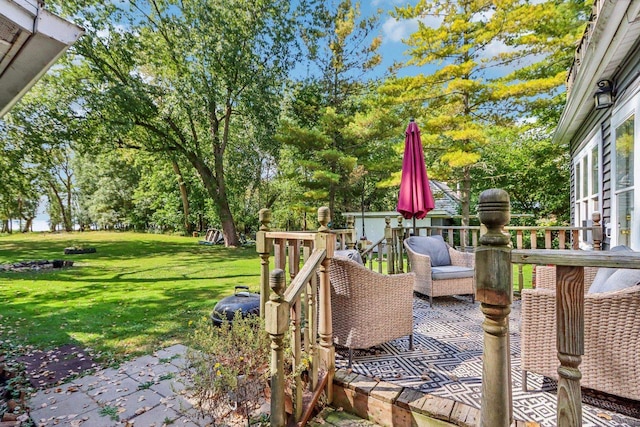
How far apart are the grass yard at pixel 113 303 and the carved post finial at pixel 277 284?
7.91 feet

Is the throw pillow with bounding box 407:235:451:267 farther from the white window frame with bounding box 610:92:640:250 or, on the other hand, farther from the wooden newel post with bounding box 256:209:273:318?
the wooden newel post with bounding box 256:209:273:318

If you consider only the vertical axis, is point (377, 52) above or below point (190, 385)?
above

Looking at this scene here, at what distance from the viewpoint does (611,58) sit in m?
3.43

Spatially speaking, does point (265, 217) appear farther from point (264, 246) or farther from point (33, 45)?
point (33, 45)

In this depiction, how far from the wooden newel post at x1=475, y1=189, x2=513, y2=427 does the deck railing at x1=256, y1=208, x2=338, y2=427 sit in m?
1.00

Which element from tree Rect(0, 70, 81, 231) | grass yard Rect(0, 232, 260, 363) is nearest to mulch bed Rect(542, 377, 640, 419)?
grass yard Rect(0, 232, 260, 363)

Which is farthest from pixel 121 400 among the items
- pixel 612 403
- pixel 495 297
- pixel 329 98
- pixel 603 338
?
pixel 329 98

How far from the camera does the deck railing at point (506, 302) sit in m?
1.16

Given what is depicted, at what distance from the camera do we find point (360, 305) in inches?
107

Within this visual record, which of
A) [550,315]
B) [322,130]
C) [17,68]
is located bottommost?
[550,315]

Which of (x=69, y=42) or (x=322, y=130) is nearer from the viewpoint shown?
(x=69, y=42)

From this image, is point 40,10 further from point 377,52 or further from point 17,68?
point 377,52

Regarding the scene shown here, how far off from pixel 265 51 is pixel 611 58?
1226 centimetres

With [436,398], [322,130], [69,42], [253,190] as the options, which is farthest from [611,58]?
[253,190]
